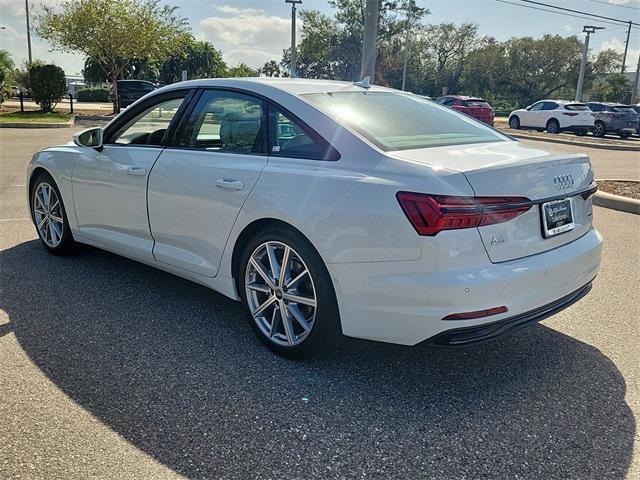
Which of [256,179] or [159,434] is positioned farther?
[256,179]

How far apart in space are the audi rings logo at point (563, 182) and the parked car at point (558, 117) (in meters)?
24.3

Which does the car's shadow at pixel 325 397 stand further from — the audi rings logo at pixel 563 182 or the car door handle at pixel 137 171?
the audi rings logo at pixel 563 182

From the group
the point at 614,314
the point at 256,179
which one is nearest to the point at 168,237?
the point at 256,179

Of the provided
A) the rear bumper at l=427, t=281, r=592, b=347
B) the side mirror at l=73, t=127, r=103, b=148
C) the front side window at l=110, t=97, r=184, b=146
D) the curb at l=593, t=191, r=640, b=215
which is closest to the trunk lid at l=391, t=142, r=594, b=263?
the rear bumper at l=427, t=281, r=592, b=347

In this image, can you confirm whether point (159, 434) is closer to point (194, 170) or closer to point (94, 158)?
point (194, 170)

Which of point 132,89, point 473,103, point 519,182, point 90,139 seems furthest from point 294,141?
point 132,89

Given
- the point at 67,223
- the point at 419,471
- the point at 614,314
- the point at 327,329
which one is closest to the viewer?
the point at 419,471

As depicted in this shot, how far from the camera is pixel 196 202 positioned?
11.9 ft

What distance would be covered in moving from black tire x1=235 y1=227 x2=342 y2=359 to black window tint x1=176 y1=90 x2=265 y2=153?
57 centimetres

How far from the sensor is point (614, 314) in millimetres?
4113

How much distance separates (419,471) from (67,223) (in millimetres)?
3796

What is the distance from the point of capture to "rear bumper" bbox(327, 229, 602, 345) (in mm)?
2629

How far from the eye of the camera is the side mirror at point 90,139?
4.48 metres

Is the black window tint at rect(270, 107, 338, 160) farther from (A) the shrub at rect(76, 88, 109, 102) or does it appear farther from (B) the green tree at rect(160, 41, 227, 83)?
(B) the green tree at rect(160, 41, 227, 83)
